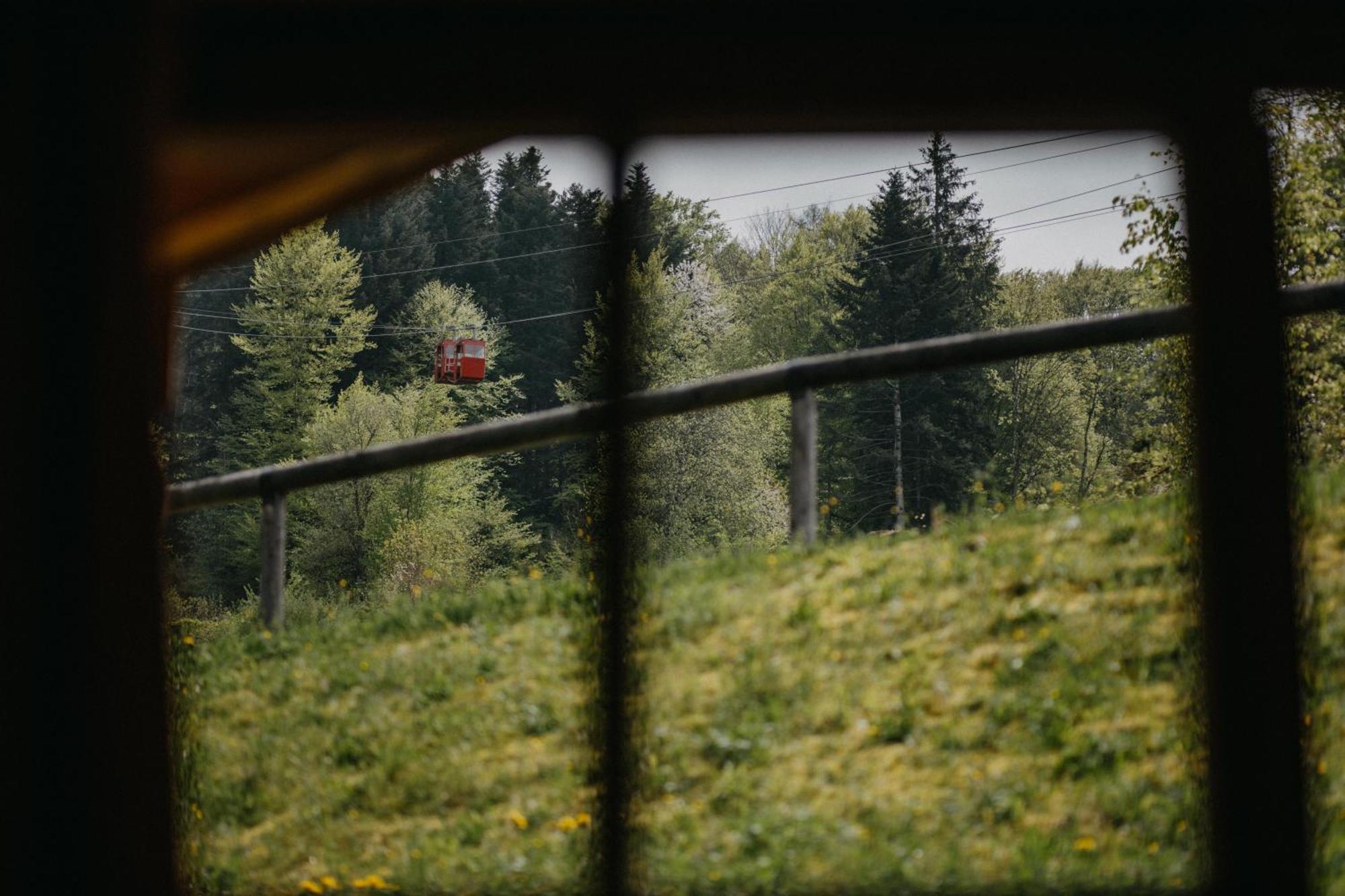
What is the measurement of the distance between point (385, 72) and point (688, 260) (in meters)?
4.71

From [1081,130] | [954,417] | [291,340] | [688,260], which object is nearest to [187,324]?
[291,340]

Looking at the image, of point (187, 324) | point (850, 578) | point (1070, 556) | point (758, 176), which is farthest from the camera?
point (187, 324)

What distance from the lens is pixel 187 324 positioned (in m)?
6.36

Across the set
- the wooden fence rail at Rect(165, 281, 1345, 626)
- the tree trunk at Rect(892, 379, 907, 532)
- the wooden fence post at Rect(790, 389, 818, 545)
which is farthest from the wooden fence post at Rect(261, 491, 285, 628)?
the tree trunk at Rect(892, 379, 907, 532)

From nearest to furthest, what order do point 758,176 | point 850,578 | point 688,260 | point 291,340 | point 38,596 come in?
point 38,596 < point 850,578 < point 758,176 < point 688,260 < point 291,340

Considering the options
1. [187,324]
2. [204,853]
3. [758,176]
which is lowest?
[204,853]

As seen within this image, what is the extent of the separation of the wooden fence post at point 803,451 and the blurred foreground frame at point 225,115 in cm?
139

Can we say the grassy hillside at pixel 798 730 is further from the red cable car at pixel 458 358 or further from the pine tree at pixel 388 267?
the pine tree at pixel 388 267

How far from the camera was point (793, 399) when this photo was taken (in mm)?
2396

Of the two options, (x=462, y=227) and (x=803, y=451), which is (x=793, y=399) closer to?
(x=803, y=451)

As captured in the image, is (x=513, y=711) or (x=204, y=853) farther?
(x=513, y=711)

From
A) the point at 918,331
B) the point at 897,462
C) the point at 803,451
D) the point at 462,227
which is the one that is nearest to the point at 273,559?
the point at 803,451

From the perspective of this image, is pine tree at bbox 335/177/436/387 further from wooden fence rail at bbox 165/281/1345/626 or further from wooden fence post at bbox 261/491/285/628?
wooden fence rail at bbox 165/281/1345/626

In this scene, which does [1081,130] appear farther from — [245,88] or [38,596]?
[38,596]
